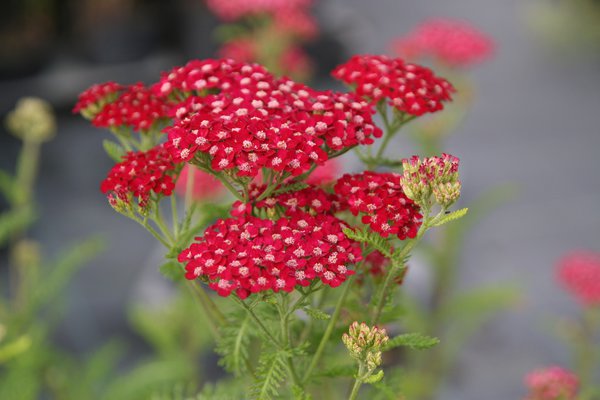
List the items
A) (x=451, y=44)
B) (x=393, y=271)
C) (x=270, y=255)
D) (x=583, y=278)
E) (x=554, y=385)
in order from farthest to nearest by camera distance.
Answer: (x=451, y=44)
(x=583, y=278)
(x=554, y=385)
(x=393, y=271)
(x=270, y=255)

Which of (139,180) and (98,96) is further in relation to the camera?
(98,96)

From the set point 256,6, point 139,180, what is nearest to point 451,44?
point 256,6

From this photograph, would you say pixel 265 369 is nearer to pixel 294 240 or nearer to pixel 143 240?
pixel 294 240

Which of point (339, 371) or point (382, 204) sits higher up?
point (382, 204)

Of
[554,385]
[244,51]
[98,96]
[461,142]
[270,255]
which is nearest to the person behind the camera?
[270,255]

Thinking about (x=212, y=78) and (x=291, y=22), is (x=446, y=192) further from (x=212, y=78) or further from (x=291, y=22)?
(x=291, y=22)

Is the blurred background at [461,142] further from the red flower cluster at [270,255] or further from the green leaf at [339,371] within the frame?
the red flower cluster at [270,255]

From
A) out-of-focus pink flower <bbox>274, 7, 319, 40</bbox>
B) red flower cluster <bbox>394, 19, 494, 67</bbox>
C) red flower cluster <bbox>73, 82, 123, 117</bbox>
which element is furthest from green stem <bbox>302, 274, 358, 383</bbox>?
out-of-focus pink flower <bbox>274, 7, 319, 40</bbox>

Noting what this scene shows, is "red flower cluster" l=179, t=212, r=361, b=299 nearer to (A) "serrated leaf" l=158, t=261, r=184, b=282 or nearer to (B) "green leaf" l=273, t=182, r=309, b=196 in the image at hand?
(B) "green leaf" l=273, t=182, r=309, b=196
